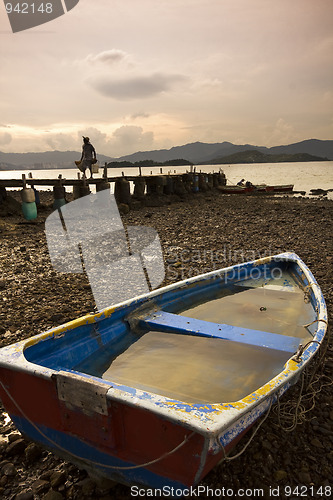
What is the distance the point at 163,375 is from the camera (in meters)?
3.78

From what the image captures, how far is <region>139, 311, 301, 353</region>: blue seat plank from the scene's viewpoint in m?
4.23

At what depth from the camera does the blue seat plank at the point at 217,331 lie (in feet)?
13.9

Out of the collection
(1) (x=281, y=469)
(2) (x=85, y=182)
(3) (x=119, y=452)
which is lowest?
(1) (x=281, y=469)

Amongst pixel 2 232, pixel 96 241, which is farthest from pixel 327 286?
pixel 2 232

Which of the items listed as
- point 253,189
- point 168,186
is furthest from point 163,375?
point 253,189

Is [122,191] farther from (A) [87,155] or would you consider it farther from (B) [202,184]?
(B) [202,184]

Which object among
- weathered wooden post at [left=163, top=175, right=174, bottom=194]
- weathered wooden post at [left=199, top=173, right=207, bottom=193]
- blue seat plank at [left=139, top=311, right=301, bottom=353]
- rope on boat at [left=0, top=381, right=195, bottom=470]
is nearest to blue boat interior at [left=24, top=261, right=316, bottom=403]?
blue seat plank at [left=139, top=311, right=301, bottom=353]

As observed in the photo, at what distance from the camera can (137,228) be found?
655 inches

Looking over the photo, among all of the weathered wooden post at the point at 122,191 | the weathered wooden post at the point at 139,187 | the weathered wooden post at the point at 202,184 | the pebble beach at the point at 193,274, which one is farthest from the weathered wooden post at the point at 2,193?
the weathered wooden post at the point at 202,184

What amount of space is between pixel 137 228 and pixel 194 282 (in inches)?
437

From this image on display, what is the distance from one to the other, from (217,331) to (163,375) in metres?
1.04

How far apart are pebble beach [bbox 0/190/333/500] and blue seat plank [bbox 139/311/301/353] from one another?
0.57 m

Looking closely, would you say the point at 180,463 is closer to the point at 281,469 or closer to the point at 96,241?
the point at 281,469

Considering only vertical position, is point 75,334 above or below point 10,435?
above
